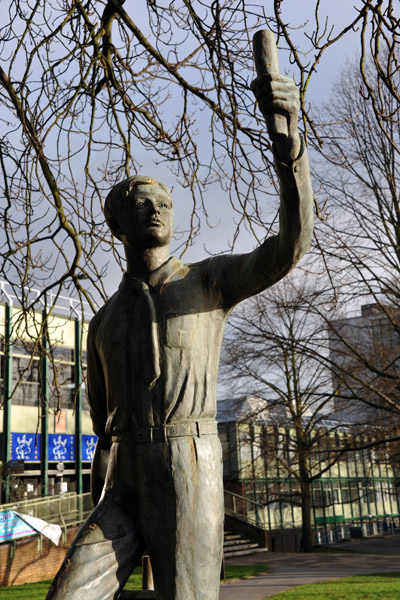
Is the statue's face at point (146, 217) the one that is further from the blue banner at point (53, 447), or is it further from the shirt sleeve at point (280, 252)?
the blue banner at point (53, 447)

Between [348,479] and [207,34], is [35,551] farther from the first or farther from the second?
[348,479]

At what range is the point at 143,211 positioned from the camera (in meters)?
2.92

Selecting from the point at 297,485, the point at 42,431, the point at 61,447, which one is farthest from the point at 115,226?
the point at 297,485

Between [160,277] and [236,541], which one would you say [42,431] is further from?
[160,277]

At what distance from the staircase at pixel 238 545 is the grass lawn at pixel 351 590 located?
21.7ft

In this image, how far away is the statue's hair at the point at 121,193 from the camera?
9.72 ft

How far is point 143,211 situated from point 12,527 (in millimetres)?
15006

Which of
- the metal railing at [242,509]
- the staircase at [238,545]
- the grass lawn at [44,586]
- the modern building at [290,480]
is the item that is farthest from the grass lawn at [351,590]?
the metal railing at [242,509]

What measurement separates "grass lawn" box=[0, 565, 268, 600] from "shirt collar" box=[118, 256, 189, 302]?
10.2 m

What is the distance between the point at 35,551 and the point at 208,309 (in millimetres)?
15649

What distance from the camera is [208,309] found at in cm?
291

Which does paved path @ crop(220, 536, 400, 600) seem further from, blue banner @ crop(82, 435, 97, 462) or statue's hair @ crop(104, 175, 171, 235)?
statue's hair @ crop(104, 175, 171, 235)

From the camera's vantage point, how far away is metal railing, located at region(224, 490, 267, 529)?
77.9 feet

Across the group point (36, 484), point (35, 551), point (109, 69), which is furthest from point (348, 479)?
point (109, 69)
